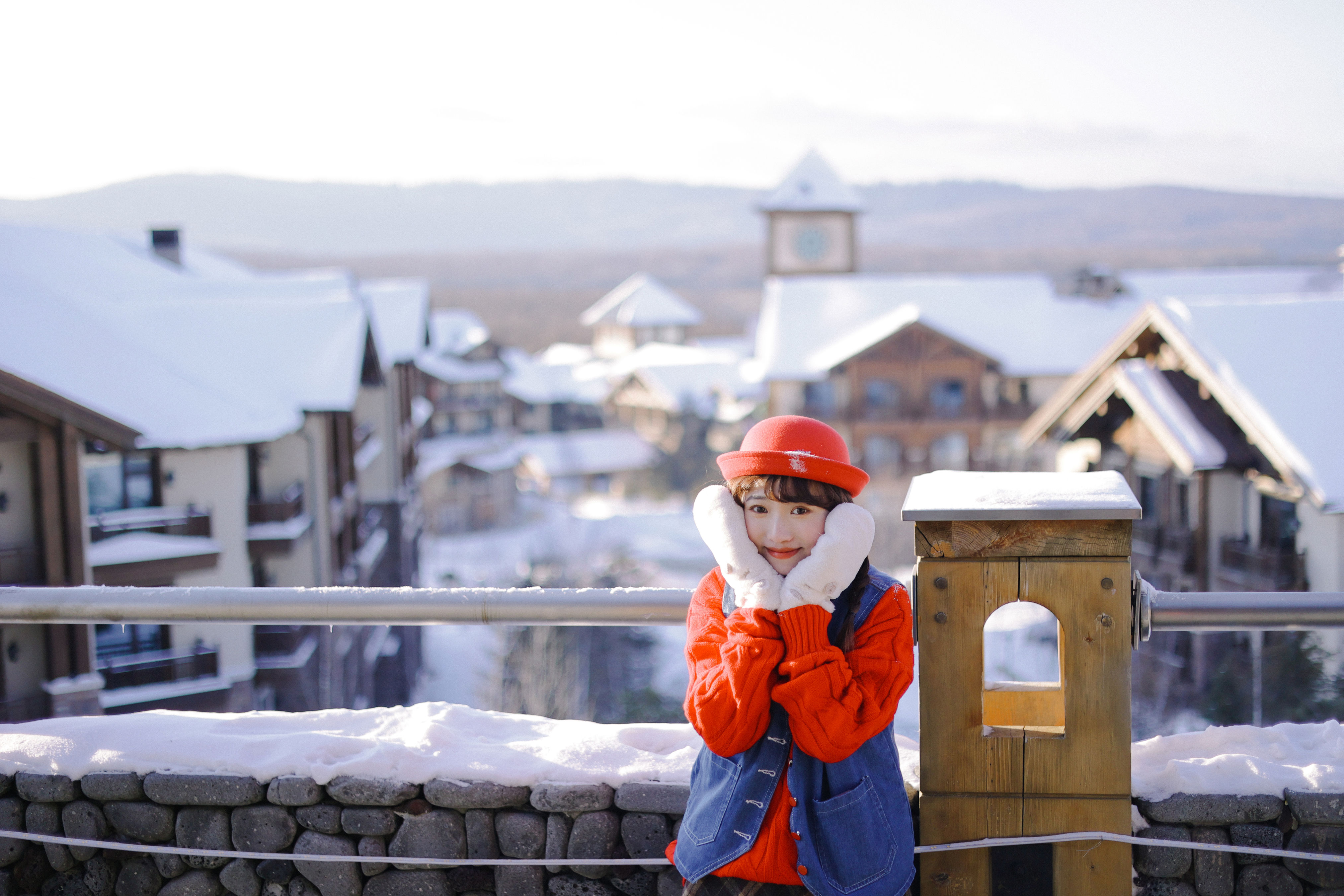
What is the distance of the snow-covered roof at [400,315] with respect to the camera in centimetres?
2070

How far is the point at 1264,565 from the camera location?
11.1 m

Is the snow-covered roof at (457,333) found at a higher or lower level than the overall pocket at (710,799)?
higher

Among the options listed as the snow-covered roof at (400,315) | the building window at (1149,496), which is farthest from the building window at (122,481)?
the building window at (1149,496)

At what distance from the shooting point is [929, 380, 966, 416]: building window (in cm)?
2642

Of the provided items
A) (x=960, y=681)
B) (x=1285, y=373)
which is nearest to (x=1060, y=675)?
(x=960, y=681)

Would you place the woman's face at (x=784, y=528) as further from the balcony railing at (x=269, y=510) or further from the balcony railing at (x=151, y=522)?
the balcony railing at (x=269, y=510)

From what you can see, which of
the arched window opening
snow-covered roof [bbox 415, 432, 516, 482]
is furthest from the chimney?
the arched window opening

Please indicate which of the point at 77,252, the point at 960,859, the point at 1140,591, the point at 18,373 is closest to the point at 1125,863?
the point at 960,859

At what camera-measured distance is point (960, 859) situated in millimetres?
2383

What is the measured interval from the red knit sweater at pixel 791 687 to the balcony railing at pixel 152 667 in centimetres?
1080

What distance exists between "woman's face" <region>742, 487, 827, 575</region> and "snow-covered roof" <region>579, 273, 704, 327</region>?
179ft

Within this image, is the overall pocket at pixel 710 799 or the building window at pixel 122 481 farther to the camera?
the building window at pixel 122 481

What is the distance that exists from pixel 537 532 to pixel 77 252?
53.1 feet

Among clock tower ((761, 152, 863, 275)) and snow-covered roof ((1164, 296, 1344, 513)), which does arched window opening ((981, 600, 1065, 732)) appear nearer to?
snow-covered roof ((1164, 296, 1344, 513))
